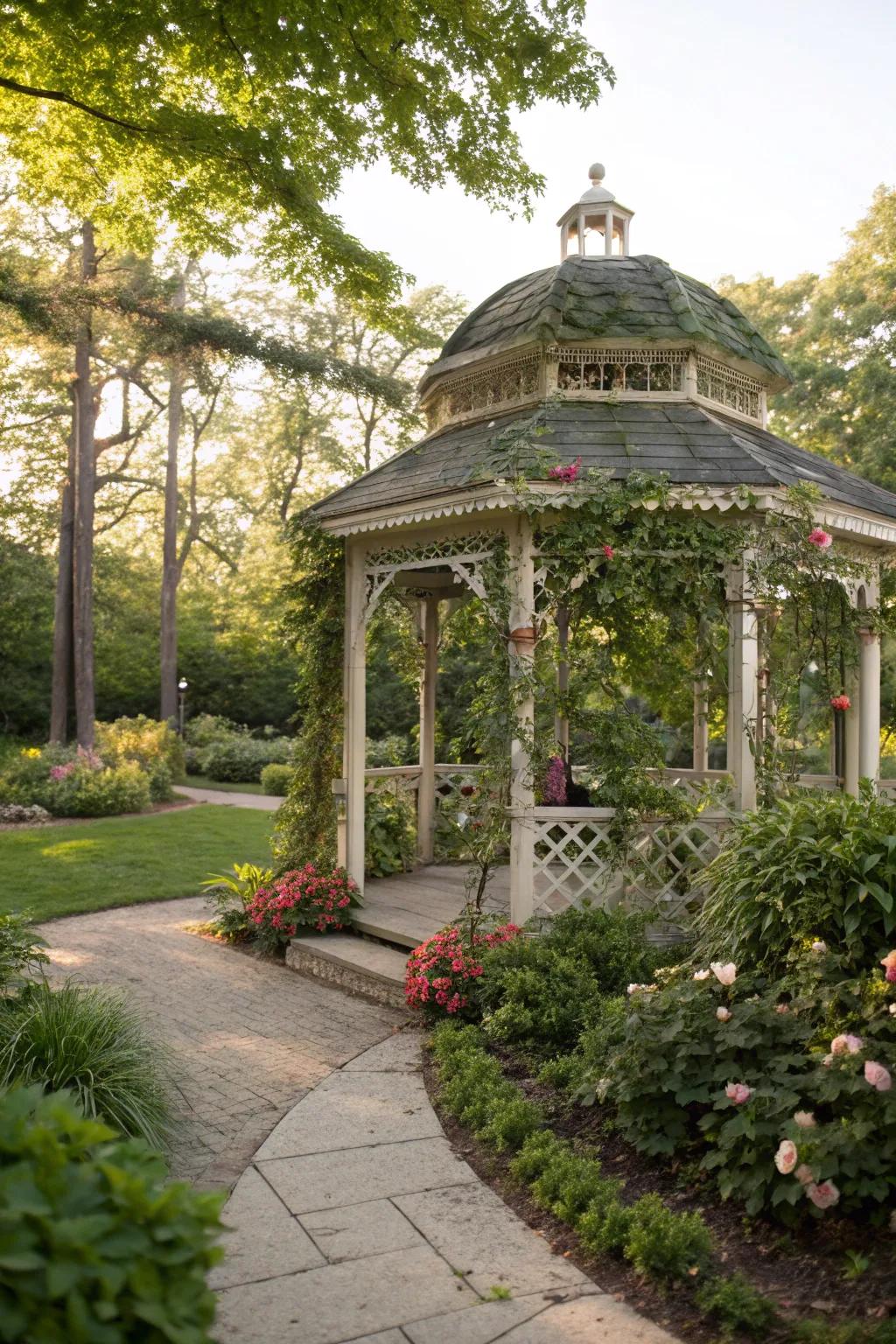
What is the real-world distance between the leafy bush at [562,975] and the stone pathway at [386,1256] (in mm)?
889

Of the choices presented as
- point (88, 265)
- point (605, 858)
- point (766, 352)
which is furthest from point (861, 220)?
point (605, 858)

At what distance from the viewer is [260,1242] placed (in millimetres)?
3271

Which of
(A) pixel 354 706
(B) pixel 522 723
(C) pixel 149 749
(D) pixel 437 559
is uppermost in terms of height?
(D) pixel 437 559

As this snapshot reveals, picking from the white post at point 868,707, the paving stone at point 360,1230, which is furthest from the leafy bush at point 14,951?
the white post at point 868,707

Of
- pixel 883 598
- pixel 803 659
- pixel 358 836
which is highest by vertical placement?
A: pixel 883 598

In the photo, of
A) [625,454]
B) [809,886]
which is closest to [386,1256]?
[809,886]

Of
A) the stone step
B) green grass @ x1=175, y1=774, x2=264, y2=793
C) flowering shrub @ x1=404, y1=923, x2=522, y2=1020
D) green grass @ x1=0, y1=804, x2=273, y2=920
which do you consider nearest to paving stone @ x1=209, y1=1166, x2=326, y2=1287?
flowering shrub @ x1=404, y1=923, x2=522, y2=1020

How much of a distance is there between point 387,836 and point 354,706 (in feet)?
6.19

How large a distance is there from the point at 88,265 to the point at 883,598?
59.3ft

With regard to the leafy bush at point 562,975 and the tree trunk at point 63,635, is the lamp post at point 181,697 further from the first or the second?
the leafy bush at point 562,975

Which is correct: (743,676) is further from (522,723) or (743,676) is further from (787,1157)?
(787,1157)

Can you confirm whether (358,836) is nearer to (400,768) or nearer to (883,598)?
(400,768)

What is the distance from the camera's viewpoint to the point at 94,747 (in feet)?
63.4

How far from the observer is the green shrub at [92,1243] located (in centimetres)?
164
